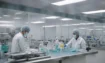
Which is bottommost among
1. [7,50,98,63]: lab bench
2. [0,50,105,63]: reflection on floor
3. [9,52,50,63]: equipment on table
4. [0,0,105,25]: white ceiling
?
[0,50,105,63]: reflection on floor

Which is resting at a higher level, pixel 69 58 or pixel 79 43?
pixel 79 43

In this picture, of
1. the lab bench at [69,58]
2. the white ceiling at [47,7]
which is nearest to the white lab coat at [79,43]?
the lab bench at [69,58]

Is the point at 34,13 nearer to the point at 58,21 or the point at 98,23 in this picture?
the point at 58,21

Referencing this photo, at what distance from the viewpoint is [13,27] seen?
430cm

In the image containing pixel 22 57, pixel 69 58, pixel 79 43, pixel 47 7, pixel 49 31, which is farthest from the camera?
pixel 49 31

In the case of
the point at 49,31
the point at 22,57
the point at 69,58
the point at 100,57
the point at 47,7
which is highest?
the point at 47,7

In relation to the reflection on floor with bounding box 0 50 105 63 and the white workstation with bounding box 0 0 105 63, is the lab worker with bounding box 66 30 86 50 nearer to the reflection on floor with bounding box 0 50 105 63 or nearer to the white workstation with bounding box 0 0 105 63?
the white workstation with bounding box 0 0 105 63

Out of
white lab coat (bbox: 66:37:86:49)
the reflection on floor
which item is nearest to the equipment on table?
white lab coat (bbox: 66:37:86:49)

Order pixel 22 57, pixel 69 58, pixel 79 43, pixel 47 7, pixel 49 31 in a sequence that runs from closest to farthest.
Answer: pixel 22 57
pixel 69 58
pixel 79 43
pixel 47 7
pixel 49 31

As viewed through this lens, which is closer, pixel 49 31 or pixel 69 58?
pixel 69 58

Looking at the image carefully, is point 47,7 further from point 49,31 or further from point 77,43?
point 77,43

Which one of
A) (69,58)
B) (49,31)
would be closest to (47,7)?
(49,31)

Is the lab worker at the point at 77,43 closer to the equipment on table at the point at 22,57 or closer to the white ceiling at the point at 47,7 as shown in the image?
the white ceiling at the point at 47,7

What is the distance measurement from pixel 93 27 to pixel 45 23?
2745 millimetres
